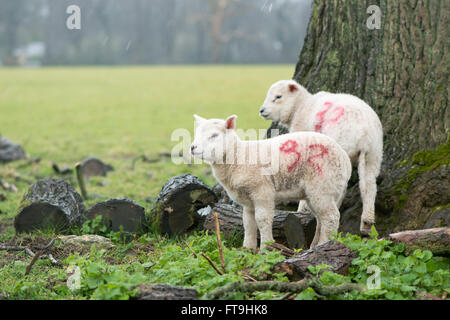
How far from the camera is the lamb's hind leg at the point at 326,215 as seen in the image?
4.76m

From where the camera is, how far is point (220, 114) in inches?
727

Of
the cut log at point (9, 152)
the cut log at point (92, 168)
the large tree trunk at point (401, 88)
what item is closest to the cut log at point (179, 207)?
the large tree trunk at point (401, 88)

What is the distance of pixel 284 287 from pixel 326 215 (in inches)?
44.6

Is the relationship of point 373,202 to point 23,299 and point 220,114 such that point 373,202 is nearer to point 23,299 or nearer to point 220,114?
point 23,299

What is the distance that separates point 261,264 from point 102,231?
2.19m

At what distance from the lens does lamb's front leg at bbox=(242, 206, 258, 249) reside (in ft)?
16.2

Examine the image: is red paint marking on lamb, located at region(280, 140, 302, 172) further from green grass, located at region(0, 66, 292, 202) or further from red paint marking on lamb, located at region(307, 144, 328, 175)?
green grass, located at region(0, 66, 292, 202)

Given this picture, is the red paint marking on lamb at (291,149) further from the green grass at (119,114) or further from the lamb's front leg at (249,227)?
the green grass at (119,114)

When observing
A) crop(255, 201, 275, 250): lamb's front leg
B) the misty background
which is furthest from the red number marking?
the misty background

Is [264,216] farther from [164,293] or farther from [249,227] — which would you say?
[164,293]

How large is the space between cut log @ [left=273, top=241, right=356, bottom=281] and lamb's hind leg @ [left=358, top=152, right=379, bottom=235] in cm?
95

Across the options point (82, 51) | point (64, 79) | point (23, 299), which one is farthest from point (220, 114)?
point (82, 51)

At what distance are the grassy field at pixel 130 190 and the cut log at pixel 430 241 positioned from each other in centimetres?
8

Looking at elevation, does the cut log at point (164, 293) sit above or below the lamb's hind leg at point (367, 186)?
below
